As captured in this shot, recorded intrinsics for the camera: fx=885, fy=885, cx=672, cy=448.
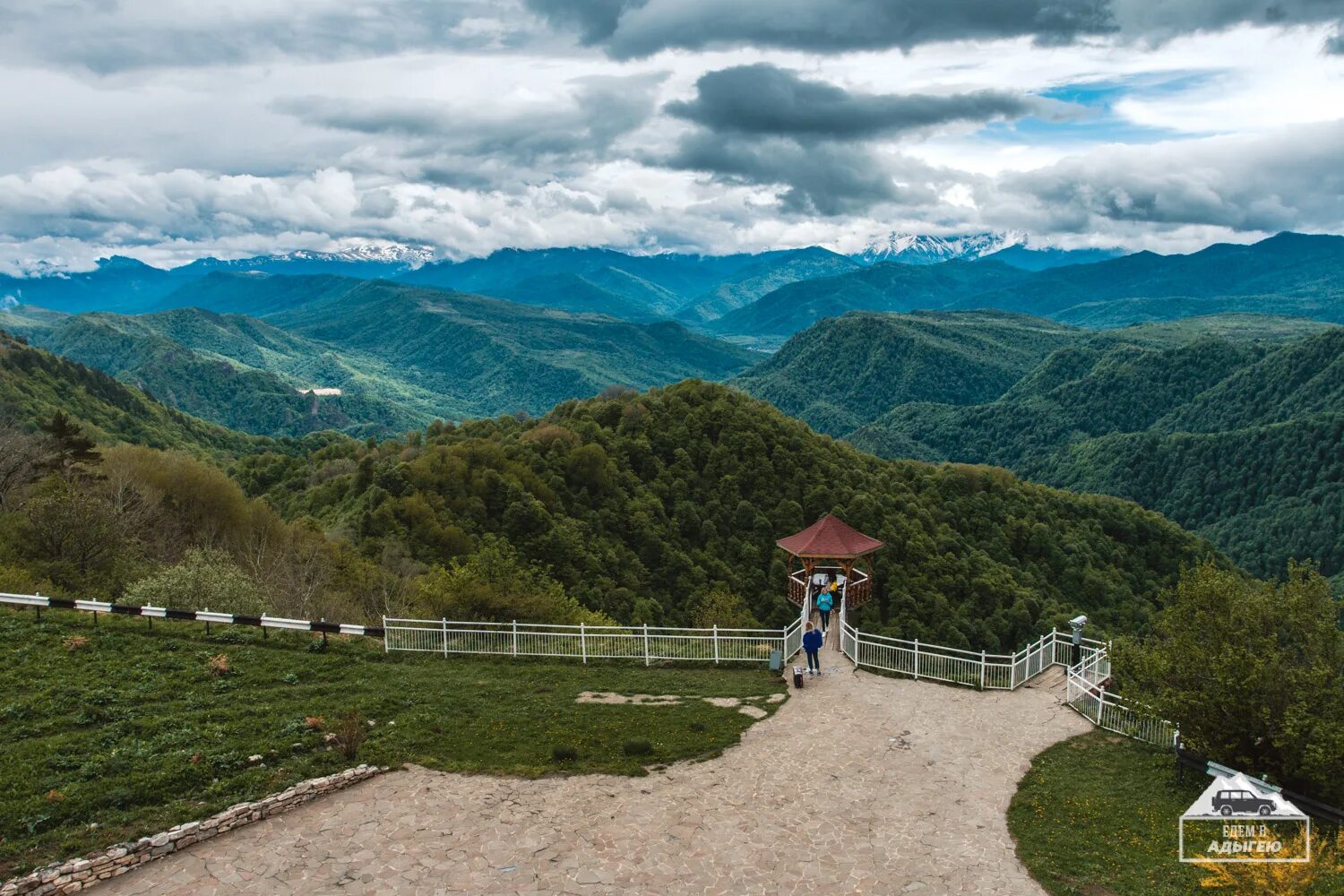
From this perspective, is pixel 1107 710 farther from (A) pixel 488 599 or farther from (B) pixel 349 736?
(A) pixel 488 599

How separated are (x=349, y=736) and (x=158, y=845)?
4.67 metres

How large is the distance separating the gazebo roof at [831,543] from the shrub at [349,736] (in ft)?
64.8

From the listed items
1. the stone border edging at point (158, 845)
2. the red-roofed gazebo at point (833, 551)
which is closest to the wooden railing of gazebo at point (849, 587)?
the red-roofed gazebo at point (833, 551)

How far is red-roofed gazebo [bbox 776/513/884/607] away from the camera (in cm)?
3625

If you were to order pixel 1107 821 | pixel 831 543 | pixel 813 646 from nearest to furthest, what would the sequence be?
pixel 1107 821
pixel 813 646
pixel 831 543

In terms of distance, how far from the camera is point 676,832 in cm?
1792

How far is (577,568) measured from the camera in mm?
56969

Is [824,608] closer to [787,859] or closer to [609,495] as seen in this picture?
[787,859]

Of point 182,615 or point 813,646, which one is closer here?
point 813,646

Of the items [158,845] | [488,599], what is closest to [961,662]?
[488,599]

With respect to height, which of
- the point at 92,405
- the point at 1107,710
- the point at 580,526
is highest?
the point at 92,405

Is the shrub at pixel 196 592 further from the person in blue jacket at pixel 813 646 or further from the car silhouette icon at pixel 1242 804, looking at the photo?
the car silhouette icon at pixel 1242 804

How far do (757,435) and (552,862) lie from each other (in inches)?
2512

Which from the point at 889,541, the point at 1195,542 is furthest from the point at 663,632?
the point at 1195,542
